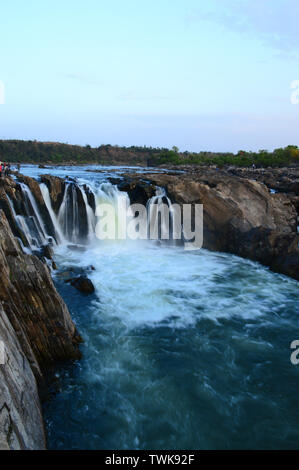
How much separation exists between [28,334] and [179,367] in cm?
348

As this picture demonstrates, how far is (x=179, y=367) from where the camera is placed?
7.09 meters

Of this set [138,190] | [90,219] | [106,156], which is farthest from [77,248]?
[106,156]

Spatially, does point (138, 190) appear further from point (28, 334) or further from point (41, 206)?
point (28, 334)

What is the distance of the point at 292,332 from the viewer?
880cm

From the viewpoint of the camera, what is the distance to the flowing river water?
5.34 meters

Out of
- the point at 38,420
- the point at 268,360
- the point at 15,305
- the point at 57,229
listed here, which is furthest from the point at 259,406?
the point at 57,229

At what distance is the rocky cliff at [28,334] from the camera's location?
4.14 meters

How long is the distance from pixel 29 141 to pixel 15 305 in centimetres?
8815

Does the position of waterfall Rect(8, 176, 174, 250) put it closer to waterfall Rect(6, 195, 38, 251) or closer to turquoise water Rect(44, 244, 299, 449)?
waterfall Rect(6, 195, 38, 251)

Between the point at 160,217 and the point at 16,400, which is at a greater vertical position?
the point at 160,217

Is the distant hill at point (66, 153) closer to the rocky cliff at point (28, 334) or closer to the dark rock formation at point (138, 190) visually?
the dark rock formation at point (138, 190)

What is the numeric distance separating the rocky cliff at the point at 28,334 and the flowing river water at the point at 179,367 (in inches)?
21.9

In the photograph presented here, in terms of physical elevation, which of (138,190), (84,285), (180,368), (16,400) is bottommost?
(180,368)

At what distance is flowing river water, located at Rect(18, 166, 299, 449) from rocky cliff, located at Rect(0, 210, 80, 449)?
0.56 meters
